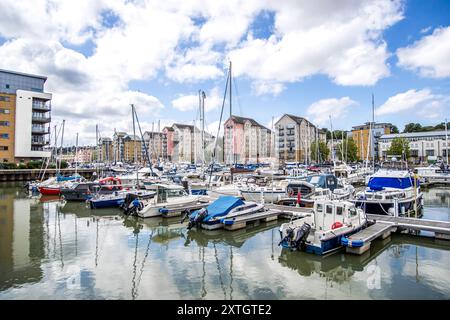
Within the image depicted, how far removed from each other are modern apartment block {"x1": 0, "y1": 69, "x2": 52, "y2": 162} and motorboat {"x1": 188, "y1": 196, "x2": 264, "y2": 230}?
6655cm

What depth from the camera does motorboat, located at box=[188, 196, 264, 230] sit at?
63.4ft

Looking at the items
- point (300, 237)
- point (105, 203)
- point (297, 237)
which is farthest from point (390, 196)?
point (105, 203)

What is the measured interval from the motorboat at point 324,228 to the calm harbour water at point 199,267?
0.53 m

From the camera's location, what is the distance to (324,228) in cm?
1577

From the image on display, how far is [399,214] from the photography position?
21422 millimetres

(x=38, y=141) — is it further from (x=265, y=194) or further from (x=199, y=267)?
(x=199, y=267)

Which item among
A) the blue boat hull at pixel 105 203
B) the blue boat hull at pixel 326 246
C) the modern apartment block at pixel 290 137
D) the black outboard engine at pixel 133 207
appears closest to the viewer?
the blue boat hull at pixel 326 246

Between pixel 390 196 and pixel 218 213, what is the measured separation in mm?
13294

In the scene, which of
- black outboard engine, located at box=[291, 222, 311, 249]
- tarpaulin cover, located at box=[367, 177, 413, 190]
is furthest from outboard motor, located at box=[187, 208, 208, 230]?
tarpaulin cover, located at box=[367, 177, 413, 190]

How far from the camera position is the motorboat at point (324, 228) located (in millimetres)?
14206

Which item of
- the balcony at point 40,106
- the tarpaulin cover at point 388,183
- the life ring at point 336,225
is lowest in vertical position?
the life ring at point 336,225

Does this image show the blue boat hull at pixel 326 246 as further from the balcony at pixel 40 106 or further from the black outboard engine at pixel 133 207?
the balcony at pixel 40 106

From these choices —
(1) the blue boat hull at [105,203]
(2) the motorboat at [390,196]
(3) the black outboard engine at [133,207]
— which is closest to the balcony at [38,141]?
(1) the blue boat hull at [105,203]

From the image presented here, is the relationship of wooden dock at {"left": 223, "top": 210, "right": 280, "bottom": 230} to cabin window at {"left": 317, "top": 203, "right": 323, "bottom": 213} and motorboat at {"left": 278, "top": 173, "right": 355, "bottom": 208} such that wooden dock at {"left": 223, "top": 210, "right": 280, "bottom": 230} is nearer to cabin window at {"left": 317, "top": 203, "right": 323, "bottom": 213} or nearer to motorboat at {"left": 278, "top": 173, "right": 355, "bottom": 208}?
motorboat at {"left": 278, "top": 173, "right": 355, "bottom": 208}
